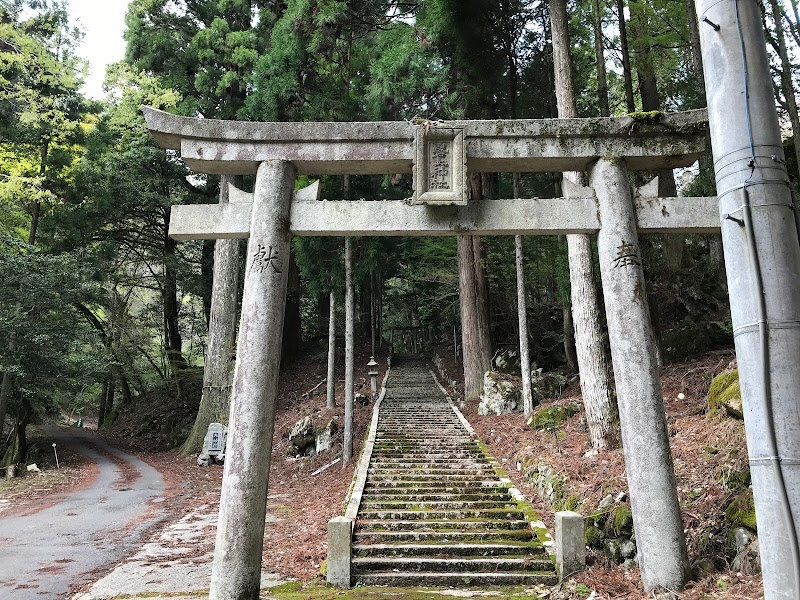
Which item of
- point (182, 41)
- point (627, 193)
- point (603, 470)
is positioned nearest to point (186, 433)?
point (182, 41)

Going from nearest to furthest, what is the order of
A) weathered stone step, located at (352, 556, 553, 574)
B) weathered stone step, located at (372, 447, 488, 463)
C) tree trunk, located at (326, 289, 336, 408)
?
1. weathered stone step, located at (352, 556, 553, 574)
2. weathered stone step, located at (372, 447, 488, 463)
3. tree trunk, located at (326, 289, 336, 408)

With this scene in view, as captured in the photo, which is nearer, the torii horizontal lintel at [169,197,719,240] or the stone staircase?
the torii horizontal lintel at [169,197,719,240]

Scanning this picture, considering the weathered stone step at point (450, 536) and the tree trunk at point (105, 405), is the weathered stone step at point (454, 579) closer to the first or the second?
the weathered stone step at point (450, 536)

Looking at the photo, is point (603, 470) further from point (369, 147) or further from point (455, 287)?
point (455, 287)

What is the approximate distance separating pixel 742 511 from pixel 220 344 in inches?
533

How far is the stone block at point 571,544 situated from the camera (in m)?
5.49

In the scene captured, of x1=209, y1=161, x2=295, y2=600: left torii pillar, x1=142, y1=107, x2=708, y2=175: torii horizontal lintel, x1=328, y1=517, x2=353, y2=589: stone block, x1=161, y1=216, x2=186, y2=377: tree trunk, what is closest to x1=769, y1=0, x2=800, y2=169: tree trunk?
x1=142, y1=107, x2=708, y2=175: torii horizontal lintel

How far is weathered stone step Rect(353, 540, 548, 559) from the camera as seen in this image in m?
6.21

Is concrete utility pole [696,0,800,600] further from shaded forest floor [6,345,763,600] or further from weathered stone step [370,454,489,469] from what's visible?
weathered stone step [370,454,489,469]

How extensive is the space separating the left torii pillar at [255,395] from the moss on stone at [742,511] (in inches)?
161

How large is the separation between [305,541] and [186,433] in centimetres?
1411

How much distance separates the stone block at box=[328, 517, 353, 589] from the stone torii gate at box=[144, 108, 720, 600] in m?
1.34

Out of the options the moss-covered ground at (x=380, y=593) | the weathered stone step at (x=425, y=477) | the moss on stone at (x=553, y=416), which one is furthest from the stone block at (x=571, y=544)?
the moss on stone at (x=553, y=416)

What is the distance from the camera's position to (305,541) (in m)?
7.45
